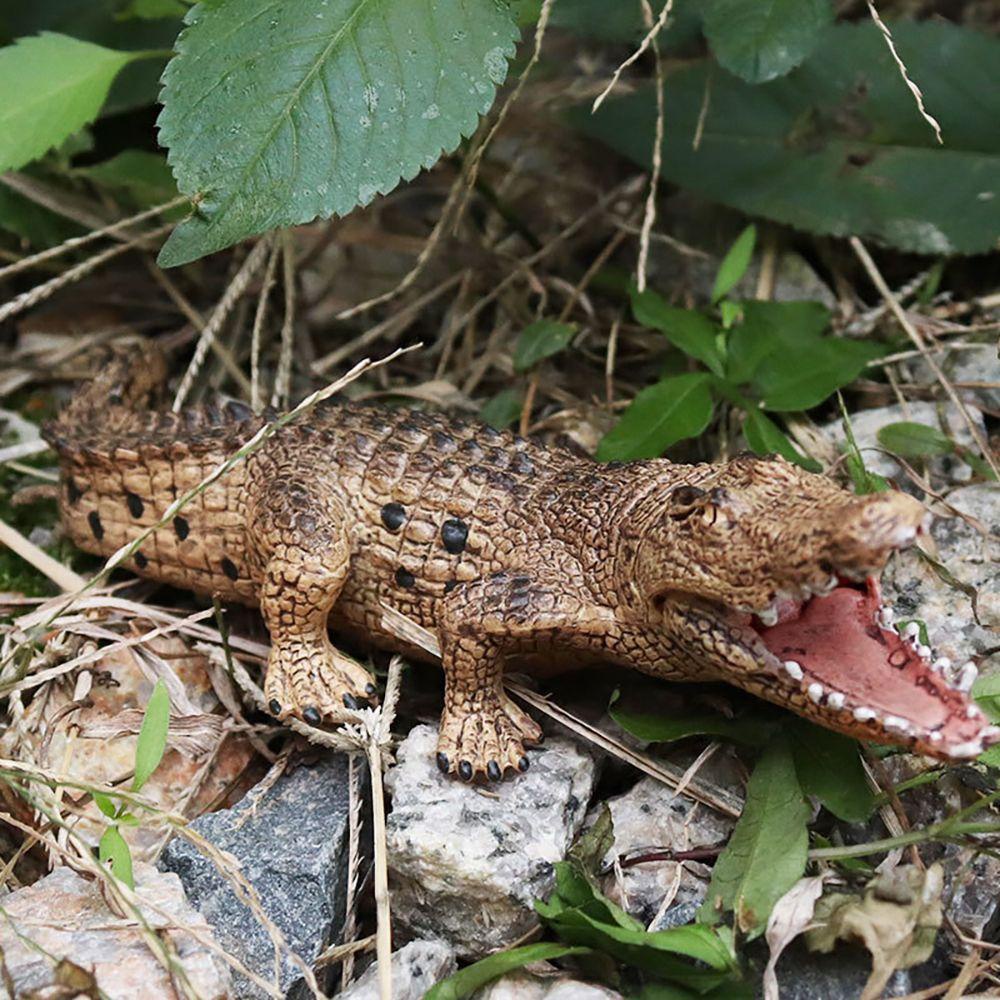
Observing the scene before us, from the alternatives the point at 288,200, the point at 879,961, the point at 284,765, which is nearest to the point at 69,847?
the point at 284,765

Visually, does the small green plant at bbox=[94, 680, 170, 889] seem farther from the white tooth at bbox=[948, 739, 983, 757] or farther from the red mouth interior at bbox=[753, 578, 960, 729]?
the white tooth at bbox=[948, 739, 983, 757]

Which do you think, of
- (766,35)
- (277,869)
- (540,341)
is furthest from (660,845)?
(766,35)

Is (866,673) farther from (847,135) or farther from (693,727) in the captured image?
(847,135)

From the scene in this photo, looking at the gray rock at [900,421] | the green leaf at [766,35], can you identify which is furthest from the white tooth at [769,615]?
→ the green leaf at [766,35]

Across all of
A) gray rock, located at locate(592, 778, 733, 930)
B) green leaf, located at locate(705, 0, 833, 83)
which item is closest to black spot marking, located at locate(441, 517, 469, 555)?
gray rock, located at locate(592, 778, 733, 930)

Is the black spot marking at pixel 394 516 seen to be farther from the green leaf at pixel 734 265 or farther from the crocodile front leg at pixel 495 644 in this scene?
the green leaf at pixel 734 265

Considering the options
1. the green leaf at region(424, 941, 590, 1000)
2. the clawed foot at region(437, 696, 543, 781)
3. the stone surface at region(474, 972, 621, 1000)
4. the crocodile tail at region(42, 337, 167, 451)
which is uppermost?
the crocodile tail at region(42, 337, 167, 451)
